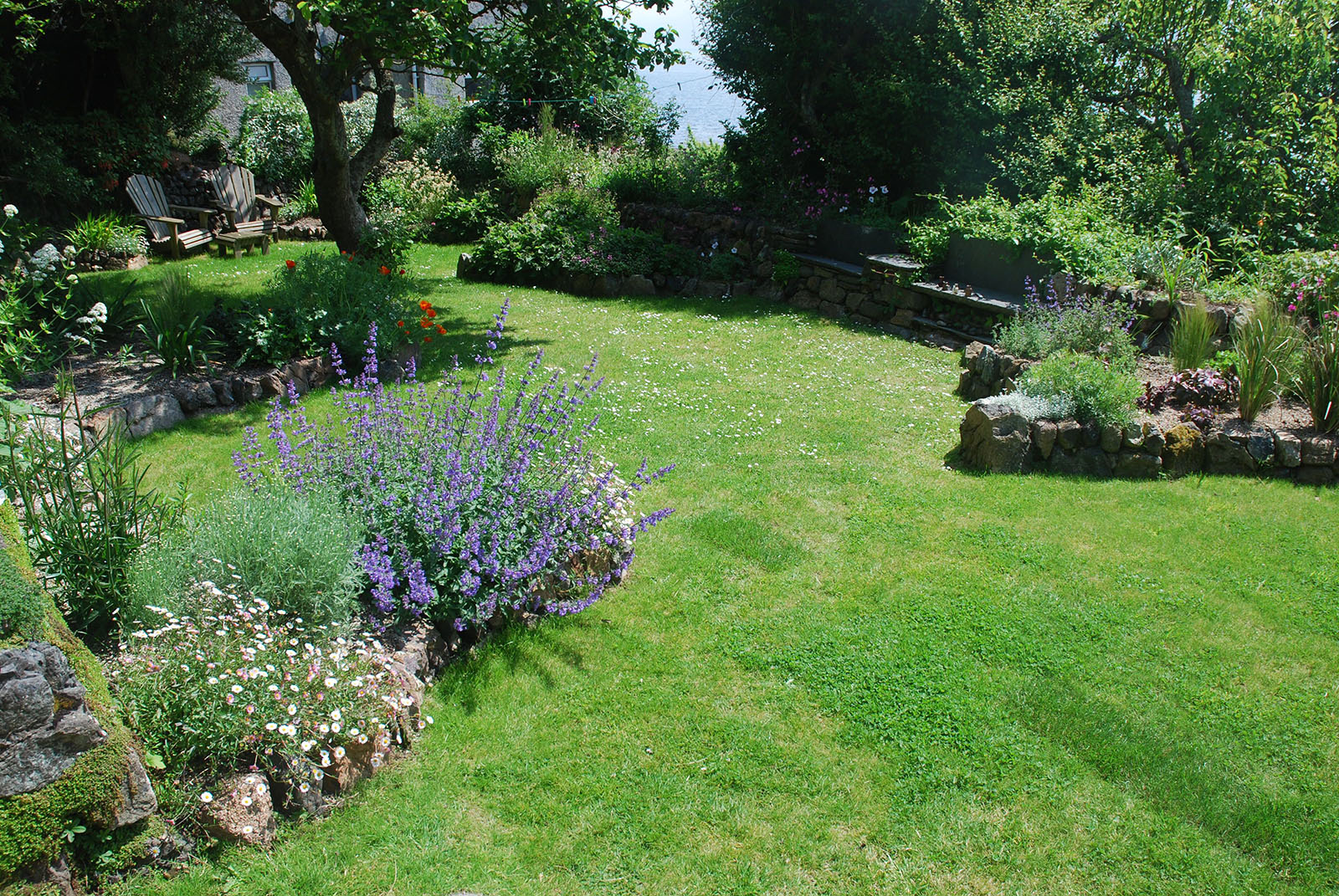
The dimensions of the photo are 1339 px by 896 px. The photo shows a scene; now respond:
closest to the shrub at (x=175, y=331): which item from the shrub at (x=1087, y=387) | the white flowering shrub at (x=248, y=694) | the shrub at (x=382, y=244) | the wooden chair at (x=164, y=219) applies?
the shrub at (x=382, y=244)

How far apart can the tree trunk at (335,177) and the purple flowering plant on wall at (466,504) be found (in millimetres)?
6009

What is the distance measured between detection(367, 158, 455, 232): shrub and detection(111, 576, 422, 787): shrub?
11.9m

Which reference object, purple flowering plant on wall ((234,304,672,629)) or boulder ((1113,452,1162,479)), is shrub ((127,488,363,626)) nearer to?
purple flowering plant on wall ((234,304,672,629))

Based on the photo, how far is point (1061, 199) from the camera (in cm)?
927

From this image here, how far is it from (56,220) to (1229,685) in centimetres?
1437

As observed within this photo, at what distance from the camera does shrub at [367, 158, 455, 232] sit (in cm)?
1395

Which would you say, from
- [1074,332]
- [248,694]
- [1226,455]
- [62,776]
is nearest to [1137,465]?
[1226,455]

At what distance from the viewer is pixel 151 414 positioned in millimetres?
5824

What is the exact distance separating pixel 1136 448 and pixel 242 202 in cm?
1404

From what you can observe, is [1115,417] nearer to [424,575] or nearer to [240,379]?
[424,575]

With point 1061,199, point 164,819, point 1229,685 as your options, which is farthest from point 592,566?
point 1061,199

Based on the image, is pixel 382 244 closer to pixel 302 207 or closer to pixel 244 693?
pixel 302 207

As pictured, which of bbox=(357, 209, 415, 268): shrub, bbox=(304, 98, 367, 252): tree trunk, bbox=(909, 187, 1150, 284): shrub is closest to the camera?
bbox=(909, 187, 1150, 284): shrub

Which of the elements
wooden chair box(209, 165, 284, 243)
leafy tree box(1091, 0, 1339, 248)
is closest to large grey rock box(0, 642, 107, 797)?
leafy tree box(1091, 0, 1339, 248)
